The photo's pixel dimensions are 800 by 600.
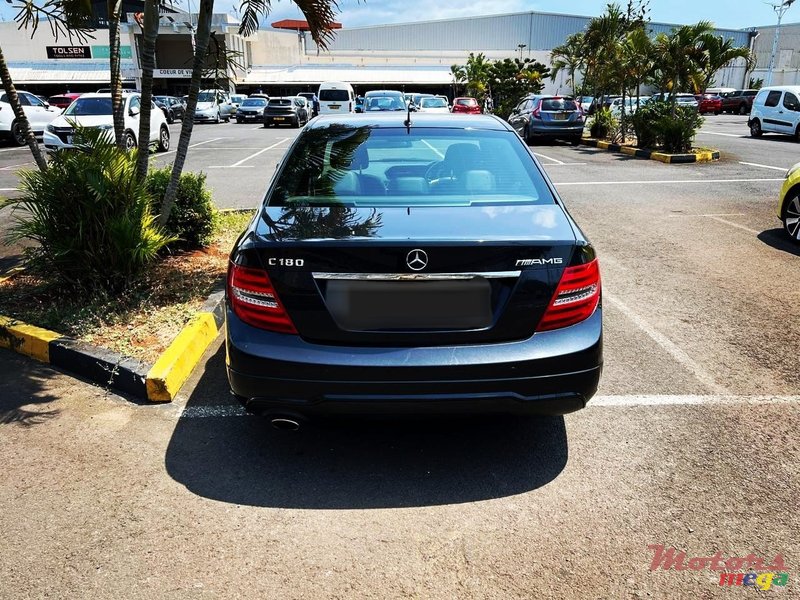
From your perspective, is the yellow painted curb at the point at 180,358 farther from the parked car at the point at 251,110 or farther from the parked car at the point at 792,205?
the parked car at the point at 251,110

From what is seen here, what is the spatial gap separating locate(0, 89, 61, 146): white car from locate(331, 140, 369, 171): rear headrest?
65.3 ft

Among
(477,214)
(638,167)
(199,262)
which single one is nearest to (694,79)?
(638,167)

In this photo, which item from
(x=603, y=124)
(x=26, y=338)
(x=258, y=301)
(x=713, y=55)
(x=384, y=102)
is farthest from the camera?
(x=384, y=102)

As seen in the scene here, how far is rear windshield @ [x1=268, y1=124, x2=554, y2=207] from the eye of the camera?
346cm

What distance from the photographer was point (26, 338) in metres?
4.52

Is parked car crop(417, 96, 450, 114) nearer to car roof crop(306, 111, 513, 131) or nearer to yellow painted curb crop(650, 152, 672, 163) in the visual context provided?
yellow painted curb crop(650, 152, 672, 163)

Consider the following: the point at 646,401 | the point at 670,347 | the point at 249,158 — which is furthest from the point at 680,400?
the point at 249,158

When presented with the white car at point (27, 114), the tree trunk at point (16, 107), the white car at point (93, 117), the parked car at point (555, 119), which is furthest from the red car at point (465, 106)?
the tree trunk at point (16, 107)

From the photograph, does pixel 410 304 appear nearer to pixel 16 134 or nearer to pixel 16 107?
pixel 16 107

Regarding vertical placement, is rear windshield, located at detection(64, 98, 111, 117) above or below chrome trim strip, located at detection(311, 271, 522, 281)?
above

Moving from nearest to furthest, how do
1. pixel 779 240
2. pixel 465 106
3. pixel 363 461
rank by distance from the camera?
pixel 363 461 → pixel 779 240 → pixel 465 106

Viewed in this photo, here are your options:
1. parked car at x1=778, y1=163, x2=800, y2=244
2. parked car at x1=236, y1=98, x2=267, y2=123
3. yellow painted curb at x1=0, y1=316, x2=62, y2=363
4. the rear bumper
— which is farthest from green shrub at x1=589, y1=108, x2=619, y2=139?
parked car at x1=236, y1=98, x2=267, y2=123

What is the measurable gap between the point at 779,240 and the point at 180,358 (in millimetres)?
7271

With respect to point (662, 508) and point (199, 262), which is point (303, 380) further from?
point (199, 262)
